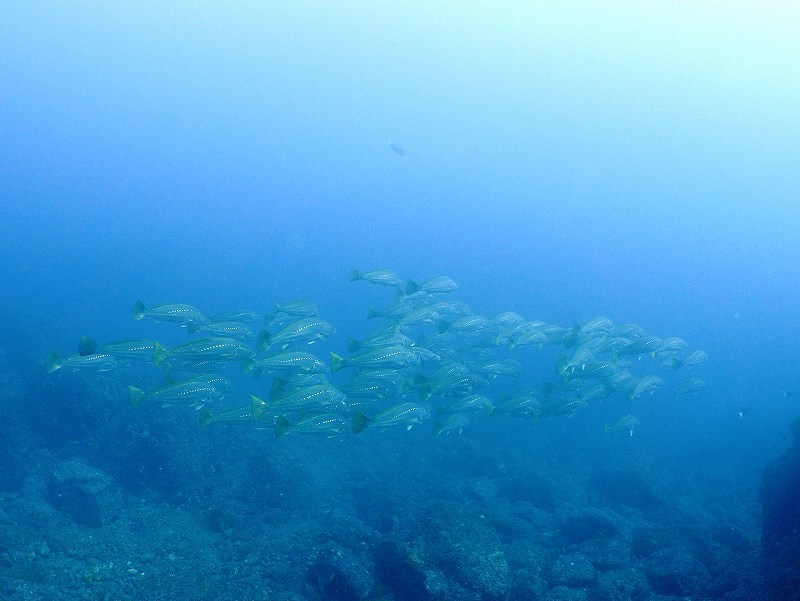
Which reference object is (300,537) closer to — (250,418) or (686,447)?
(250,418)

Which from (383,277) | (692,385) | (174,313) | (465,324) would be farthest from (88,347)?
(692,385)

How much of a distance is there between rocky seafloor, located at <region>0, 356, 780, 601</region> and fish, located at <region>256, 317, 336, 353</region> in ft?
11.6

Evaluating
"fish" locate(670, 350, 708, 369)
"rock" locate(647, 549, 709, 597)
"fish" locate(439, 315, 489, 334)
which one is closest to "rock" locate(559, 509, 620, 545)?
"rock" locate(647, 549, 709, 597)

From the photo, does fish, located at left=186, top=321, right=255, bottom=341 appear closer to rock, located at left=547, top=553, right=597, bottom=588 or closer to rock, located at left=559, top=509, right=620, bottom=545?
rock, located at left=547, top=553, right=597, bottom=588

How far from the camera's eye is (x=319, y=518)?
32.5ft

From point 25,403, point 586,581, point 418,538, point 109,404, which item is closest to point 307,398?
point 418,538

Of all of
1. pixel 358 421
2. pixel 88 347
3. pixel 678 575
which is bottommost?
pixel 88 347

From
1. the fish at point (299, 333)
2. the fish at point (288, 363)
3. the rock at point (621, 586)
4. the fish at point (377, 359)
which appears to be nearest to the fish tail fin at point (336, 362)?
the fish at point (377, 359)

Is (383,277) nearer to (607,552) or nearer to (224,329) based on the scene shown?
(224,329)

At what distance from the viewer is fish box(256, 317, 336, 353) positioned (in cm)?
844

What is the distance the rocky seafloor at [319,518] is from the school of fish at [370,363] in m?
1.87

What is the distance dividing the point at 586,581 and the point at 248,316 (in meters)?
7.83

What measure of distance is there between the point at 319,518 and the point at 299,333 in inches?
163

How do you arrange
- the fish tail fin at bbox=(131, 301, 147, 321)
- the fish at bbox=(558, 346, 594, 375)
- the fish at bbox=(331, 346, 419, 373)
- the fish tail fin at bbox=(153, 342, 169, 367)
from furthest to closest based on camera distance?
the fish at bbox=(558, 346, 594, 375)
the fish tail fin at bbox=(131, 301, 147, 321)
the fish at bbox=(331, 346, 419, 373)
the fish tail fin at bbox=(153, 342, 169, 367)
